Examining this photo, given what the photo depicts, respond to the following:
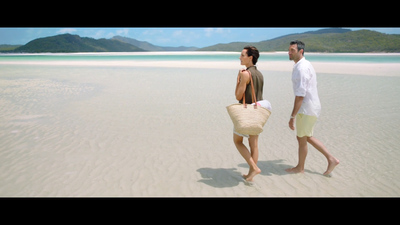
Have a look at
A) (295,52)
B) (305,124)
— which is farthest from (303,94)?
(295,52)

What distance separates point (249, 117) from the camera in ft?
12.0

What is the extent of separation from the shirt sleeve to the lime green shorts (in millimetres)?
378

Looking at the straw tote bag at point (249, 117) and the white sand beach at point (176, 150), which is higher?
the straw tote bag at point (249, 117)

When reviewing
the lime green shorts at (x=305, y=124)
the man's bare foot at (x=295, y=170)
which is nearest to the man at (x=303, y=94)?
the lime green shorts at (x=305, y=124)

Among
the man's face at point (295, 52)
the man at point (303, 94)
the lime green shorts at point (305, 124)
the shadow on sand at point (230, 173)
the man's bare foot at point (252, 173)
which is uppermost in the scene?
the man's face at point (295, 52)

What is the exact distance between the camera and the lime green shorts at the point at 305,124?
4066 millimetres

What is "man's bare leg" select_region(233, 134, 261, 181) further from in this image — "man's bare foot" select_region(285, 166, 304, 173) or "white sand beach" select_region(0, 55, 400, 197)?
"man's bare foot" select_region(285, 166, 304, 173)

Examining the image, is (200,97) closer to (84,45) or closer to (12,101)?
(12,101)

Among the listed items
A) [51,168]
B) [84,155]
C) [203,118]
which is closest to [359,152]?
[203,118]

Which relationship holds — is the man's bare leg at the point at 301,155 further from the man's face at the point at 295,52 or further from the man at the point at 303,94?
the man's face at the point at 295,52

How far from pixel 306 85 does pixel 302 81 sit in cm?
10

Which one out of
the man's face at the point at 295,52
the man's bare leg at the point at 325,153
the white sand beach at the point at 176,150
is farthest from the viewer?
the man's bare leg at the point at 325,153

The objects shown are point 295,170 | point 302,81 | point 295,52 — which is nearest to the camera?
Result: point 302,81

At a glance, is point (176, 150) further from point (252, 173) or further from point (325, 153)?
point (325, 153)
